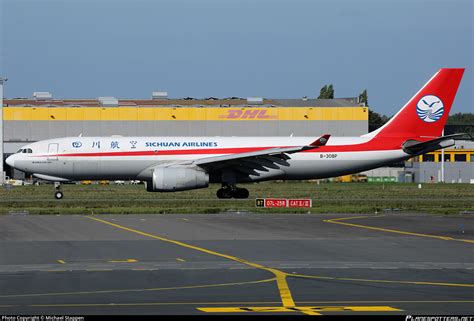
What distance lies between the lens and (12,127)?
97438mm

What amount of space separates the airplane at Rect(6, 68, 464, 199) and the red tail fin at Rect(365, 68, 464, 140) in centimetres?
6

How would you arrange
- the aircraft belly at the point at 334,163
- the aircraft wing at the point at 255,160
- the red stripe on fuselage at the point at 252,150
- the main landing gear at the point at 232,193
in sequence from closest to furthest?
1. the aircraft wing at the point at 255,160
2. the red stripe on fuselage at the point at 252,150
3. the main landing gear at the point at 232,193
4. the aircraft belly at the point at 334,163

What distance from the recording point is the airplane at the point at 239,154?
50.7 m

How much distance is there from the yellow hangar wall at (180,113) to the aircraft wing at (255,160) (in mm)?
47351

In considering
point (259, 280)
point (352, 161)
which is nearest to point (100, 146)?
point (352, 161)

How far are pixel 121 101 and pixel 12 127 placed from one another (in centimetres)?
2073

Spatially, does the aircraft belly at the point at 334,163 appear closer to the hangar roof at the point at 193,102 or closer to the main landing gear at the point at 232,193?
the main landing gear at the point at 232,193

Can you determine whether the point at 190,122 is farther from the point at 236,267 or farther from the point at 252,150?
the point at 236,267

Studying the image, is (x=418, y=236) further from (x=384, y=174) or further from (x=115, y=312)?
(x=384, y=174)

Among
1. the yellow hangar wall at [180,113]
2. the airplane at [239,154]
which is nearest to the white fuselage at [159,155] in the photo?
the airplane at [239,154]

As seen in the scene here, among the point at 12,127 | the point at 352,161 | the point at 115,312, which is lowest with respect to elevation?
the point at 115,312

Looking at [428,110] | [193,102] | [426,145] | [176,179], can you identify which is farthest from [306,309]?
[193,102]

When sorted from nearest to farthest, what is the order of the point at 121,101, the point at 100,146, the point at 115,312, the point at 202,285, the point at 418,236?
the point at 115,312 < the point at 202,285 < the point at 418,236 < the point at 100,146 < the point at 121,101

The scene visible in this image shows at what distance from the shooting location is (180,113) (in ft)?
322
